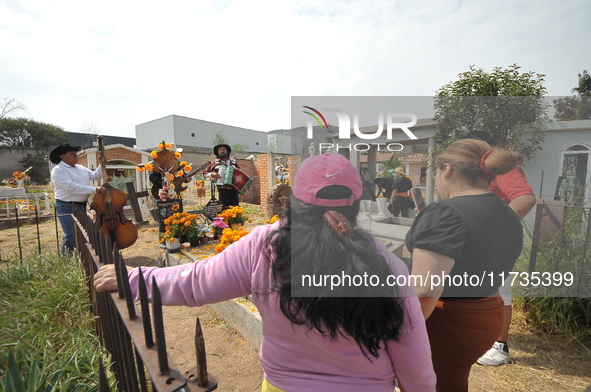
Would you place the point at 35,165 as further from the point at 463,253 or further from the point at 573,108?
the point at 573,108

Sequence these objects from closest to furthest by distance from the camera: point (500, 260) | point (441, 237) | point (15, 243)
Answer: point (441, 237)
point (500, 260)
point (15, 243)

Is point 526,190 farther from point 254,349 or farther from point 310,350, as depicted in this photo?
point 254,349

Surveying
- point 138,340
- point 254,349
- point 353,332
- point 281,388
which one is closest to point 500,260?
point 353,332

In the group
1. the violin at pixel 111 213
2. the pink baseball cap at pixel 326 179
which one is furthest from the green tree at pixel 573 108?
the violin at pixel 111 213

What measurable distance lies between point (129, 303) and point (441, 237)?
1.14 meters

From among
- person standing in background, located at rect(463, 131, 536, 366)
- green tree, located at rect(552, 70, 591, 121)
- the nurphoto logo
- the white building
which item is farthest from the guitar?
the white building

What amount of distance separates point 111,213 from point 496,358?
15.4 feet

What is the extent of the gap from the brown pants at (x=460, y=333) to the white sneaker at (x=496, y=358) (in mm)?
1271

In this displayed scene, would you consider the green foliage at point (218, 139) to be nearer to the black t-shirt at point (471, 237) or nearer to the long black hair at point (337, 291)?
the black t-shirt at point (471, 237)

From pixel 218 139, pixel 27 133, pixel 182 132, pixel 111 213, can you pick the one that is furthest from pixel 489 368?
pixel 27 133

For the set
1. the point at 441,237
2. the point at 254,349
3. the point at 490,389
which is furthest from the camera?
the point at 254,349

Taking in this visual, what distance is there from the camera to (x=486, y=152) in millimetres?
1116

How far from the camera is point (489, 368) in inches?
85.9

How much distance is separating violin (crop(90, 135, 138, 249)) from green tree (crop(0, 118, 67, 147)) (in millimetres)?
37538
